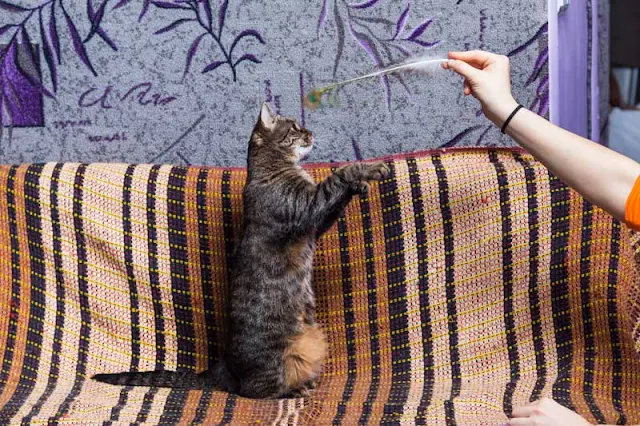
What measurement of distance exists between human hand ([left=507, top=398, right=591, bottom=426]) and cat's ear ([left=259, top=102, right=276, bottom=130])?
999mm

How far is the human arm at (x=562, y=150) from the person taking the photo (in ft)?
3.80

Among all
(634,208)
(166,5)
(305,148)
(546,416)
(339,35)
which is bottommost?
(546,416)

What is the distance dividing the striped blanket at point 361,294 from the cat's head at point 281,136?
8 cm

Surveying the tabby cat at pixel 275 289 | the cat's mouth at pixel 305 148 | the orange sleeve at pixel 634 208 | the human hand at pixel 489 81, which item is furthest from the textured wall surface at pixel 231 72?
the orange sleeve at pixel 634 208

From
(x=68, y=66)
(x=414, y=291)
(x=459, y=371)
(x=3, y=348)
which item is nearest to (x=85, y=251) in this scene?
(x=3, y=348)

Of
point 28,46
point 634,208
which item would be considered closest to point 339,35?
point 28,46

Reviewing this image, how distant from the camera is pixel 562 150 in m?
1.22

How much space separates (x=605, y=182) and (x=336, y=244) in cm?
85

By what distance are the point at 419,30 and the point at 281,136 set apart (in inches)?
19.3

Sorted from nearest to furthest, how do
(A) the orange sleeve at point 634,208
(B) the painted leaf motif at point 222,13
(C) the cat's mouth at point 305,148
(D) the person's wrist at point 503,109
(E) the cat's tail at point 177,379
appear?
(A) the orange sleeve at point 634,208
(D) the person's wrist at point 503,109
(E) the cat's tail at point 177,379
(C) the cat's mouth at point 305,148
(B) the painted leaf motif at point 222,13

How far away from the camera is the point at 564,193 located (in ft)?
5.85

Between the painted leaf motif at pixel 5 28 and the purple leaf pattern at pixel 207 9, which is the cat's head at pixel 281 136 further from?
the painted leaf motif at pixel 5 28

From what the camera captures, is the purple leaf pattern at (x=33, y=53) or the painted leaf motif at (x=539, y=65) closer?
the painted leaf motif at (x=539, y=65)

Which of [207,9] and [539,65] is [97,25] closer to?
[207,9]
